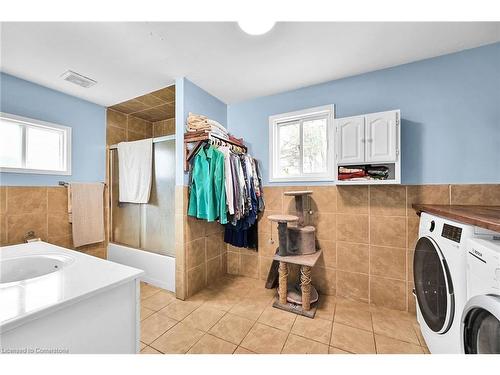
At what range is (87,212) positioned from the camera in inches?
94.3

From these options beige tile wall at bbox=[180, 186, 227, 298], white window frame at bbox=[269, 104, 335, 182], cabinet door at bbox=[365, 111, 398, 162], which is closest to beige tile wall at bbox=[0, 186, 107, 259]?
beige tile wall at bbox=[180, 186, 227, 298]

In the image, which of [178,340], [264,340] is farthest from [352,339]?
[178,340]

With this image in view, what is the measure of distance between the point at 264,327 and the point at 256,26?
2056mm

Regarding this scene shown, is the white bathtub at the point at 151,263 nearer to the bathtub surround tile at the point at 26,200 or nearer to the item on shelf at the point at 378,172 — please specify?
the bathtub surround tile at the point at 26,200

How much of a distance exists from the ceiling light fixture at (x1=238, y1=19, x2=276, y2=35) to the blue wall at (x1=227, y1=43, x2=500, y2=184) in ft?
3.50

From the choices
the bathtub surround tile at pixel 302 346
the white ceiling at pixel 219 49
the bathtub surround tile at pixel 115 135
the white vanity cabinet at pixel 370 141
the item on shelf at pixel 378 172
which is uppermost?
the white ceiling at pixel 219 49

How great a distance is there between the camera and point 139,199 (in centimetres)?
238

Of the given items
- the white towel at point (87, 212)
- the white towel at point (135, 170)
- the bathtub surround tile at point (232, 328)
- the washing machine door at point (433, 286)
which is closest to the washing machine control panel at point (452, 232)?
the washing machine door at point (433, 286)

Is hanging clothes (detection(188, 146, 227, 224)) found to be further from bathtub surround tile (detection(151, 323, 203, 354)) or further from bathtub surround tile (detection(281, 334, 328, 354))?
bathtub surround tile (detection(281, 334, 328, 354))

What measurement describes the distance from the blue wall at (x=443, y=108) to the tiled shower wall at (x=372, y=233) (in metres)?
0.14

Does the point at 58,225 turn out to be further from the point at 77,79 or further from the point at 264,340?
the point at 264,340

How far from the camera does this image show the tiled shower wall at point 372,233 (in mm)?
1668

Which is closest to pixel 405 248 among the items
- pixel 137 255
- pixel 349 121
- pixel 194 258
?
pixel 349 121

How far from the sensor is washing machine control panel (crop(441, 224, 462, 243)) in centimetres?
97
